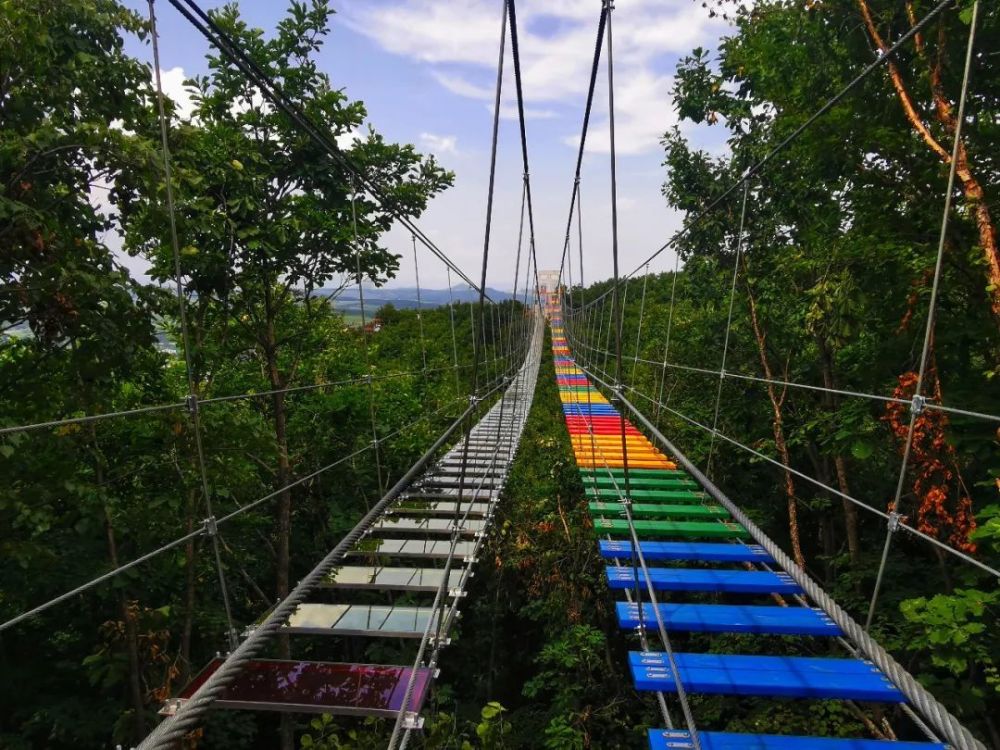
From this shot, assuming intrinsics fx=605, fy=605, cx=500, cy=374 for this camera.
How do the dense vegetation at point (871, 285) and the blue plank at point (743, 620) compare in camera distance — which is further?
the dense vegetation at point (871, 285)

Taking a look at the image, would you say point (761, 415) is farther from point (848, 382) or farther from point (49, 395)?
point (49, 395)

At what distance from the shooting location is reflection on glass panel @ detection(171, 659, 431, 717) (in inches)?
50.5

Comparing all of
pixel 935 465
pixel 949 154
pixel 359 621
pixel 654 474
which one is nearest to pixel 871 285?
pixel 949 154

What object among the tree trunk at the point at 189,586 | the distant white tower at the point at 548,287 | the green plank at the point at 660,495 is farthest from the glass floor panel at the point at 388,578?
the distant white tower at the point at 548,287

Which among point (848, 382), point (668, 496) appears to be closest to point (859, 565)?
point (848, 382)

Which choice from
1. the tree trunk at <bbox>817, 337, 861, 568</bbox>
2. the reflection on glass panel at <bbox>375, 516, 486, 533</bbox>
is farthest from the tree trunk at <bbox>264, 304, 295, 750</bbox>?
the tree trunk at <bbox>817, 337, 861, 568</bbox>

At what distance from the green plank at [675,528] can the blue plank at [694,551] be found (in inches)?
4.1

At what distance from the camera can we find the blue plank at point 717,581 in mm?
1836

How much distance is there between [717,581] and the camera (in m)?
1.89

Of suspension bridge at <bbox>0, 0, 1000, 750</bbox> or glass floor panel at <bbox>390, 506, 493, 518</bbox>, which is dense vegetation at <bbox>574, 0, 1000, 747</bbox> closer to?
suspension bridge at <bbox>0, 0, 1000, 750</bbox>

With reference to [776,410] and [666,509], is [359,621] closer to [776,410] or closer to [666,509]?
[666,509]

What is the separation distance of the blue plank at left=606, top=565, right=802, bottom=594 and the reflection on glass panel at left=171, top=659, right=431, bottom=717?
0.78m

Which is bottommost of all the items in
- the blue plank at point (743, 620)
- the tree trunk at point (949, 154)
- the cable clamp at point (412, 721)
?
the blue plank at point (743, 620)

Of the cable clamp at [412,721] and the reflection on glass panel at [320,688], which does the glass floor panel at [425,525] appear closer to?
the reflection on glass panel at [320,688]
